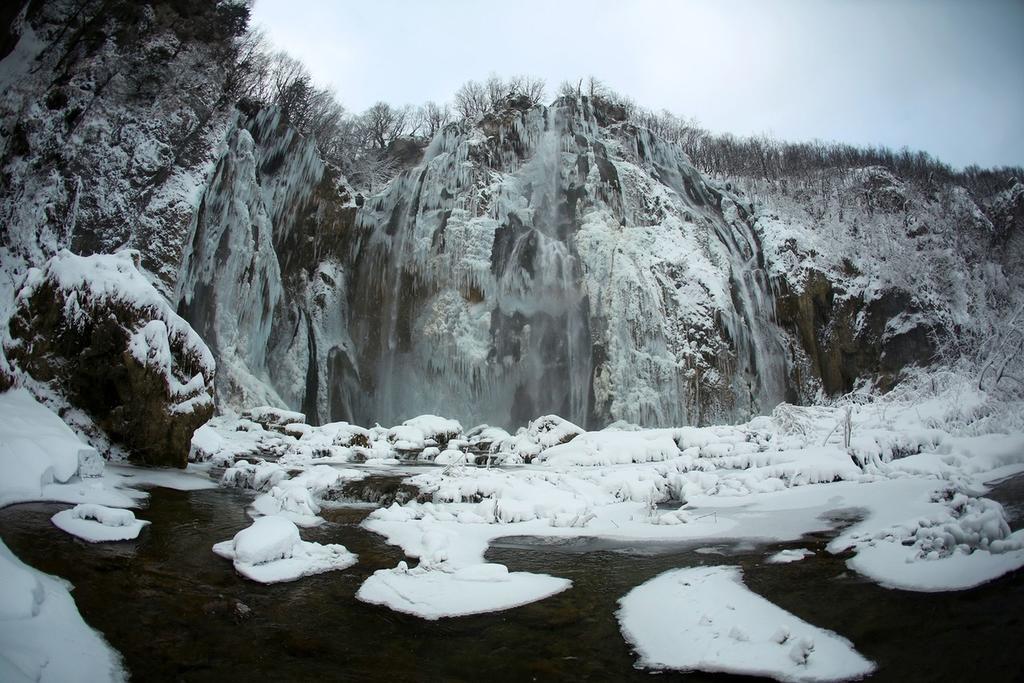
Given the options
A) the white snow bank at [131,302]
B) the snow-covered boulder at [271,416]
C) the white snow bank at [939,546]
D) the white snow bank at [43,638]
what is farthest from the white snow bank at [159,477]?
the white snow bank at [939,546]

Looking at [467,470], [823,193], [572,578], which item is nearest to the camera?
[572,578]

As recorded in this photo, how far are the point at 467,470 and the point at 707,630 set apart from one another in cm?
750

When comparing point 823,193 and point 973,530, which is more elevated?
point 823,193

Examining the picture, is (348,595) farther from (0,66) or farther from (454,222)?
(454,222)

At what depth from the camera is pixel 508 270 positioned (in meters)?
22.6

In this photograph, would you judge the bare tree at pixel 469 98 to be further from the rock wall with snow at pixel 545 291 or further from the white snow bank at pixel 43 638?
the white snow bank at pixel 43 638

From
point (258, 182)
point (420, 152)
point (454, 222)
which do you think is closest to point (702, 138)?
point (420, 152)

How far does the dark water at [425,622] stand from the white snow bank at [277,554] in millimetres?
139

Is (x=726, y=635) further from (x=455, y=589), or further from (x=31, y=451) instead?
(x=31, y=451)

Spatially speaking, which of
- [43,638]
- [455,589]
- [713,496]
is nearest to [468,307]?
[713,496]

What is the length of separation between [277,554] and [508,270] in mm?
17827

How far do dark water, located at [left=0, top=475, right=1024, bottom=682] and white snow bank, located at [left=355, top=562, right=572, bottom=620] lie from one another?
0.14 meters

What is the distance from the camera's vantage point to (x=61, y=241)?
46.0 feet

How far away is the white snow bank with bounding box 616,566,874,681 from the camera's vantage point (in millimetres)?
3412
